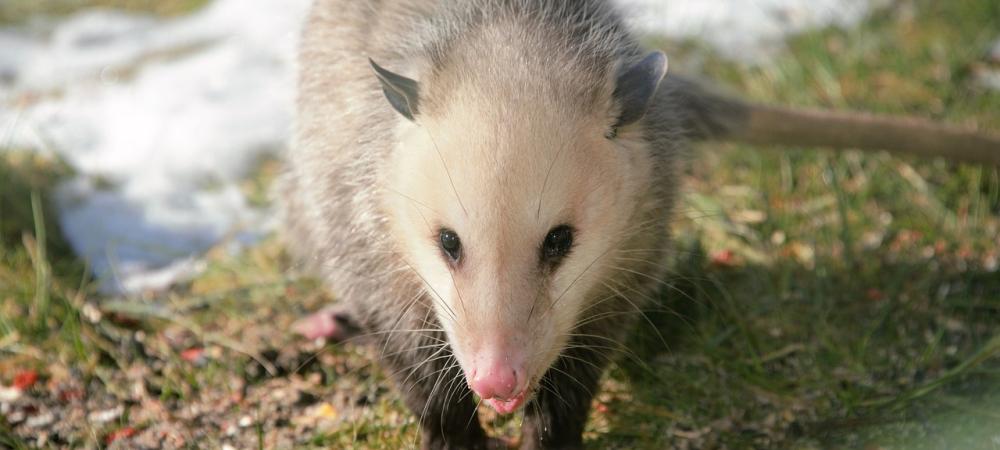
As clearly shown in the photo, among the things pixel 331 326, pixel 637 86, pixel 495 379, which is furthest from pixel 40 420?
pixel 637 86

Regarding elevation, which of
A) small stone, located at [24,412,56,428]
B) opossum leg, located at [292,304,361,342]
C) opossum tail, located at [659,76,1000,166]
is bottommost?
small stone, located at [24,412,56,428]

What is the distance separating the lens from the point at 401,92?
78.8 inches

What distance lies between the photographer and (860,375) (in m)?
2.59

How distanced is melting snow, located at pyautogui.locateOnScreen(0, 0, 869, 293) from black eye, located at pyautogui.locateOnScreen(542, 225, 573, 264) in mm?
1245

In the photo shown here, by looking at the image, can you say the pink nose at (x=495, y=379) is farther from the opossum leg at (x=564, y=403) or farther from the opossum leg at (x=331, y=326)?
the opossum leg at (x=331, y=326)

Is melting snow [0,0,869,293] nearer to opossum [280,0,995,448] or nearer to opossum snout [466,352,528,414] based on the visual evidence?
opossum [280,0,995,448]

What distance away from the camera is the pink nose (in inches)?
68.1

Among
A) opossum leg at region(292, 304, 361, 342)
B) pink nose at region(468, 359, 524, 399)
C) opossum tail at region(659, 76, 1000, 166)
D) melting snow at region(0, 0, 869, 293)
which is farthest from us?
melting snow at region(0, 0, 869, 293)

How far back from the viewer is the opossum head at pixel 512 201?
180cm

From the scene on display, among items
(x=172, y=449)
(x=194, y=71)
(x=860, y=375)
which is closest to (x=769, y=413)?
(x=860, y=375)

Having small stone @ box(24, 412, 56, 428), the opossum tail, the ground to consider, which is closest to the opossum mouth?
the ground

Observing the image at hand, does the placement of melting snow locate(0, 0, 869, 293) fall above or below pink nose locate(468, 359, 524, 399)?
below

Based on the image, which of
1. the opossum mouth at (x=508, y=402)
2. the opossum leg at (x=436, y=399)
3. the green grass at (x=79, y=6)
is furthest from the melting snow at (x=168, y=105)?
the opossum mouth at (x=508, y=402)

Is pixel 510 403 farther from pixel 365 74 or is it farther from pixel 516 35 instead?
pixel 365 74
